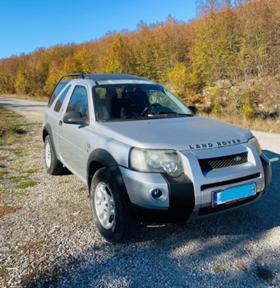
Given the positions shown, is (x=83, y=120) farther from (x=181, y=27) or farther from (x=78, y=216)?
(x=181, y=27)

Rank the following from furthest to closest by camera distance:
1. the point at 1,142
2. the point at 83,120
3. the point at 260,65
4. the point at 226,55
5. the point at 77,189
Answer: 1. the point at 226,55
2. the point at 260,65
3. the point at 1,142
4. the point at 77,189
5. the point at 83,120

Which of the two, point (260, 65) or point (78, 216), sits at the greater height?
point (260, 65)

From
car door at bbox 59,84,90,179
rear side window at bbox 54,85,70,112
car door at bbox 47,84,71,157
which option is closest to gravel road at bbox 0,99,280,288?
car door at bbox 59,84,90,179

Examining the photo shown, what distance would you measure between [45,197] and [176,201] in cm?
260

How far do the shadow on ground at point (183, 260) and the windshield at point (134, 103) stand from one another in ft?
4.77

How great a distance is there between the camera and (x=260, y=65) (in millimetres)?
25719

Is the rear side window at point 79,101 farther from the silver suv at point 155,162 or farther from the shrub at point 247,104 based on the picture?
the shrub at point 247,104

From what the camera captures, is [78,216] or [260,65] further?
[260,65]

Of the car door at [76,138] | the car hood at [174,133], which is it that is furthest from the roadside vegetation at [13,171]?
the car hood at [174,133]

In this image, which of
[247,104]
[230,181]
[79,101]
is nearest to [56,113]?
[79,101]

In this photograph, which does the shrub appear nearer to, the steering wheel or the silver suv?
the steering wheel

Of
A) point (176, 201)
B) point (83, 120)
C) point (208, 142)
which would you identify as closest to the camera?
point (176, 201)

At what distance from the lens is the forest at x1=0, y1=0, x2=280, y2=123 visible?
21.7 metres

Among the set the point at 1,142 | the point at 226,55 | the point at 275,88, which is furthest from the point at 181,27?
the point at 1,142
